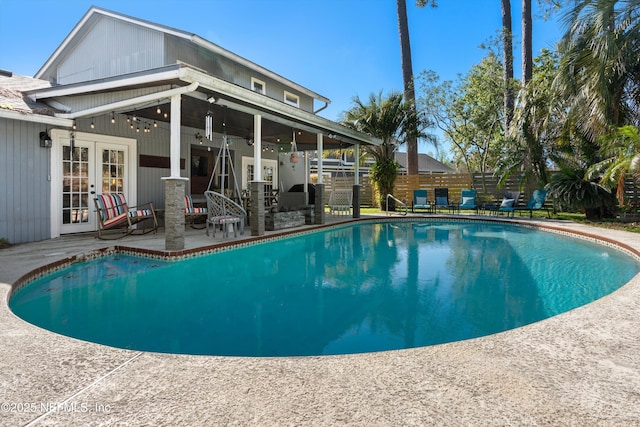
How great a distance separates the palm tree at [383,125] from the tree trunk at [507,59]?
521 cm

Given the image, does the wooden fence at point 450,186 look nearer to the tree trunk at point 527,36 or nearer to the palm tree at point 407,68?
the palm tree at point 407,68

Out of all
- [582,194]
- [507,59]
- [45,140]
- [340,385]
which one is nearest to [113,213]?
[45,140]

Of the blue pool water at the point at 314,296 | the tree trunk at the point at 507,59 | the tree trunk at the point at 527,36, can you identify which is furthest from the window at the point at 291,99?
the tree trunk at the point at 527,36

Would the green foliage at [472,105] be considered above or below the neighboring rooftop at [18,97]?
above

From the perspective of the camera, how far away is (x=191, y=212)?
9109mm

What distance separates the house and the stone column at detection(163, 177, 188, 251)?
0.06 ft

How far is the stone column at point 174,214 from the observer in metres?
6.62

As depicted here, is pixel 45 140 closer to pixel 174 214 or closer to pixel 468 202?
pixel 174 214

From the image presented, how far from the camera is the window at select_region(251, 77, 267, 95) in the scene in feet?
40.9

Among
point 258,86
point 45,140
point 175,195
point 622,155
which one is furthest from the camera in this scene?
point 258,86

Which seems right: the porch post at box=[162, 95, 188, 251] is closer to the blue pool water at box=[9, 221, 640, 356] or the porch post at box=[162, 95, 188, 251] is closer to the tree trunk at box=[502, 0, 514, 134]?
the blue pool water at box=[9, 221, 640, 356]

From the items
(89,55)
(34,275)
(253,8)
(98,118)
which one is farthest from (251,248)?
(253,8)

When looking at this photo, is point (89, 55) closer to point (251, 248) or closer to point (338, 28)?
point (251, 248)

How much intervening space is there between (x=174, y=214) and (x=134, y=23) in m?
6.22
